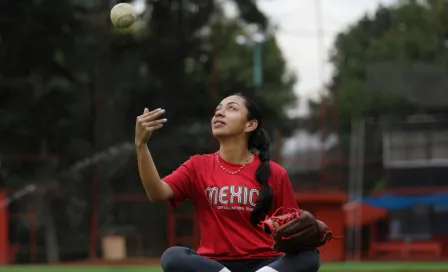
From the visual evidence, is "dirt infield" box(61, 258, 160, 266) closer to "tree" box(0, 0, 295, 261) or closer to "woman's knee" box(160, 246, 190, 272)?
"tree" box(0, 0, 295, 261)

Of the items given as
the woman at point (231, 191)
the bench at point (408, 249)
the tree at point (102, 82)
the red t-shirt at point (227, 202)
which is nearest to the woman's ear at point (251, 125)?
the woman at point (231, 191)

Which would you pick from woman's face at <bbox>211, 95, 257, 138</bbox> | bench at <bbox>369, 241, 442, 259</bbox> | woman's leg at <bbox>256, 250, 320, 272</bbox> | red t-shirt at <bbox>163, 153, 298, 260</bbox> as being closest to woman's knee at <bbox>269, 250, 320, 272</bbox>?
woman's leg at <bbox>256, 250, 320, 272</bbox>

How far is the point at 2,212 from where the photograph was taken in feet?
64.8

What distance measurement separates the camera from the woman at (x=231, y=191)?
4.96 m

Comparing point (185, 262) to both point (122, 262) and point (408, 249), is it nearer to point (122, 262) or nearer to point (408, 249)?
point (122, 262)


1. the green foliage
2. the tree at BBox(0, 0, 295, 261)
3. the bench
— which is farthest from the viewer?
the green foliage

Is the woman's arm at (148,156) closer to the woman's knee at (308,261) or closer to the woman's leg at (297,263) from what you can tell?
the woman's leg at (297,263)

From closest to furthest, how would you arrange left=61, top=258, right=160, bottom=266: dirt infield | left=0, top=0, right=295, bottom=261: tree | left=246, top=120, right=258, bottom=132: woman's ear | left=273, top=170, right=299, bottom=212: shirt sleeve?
left=273, top=170, right=299, bottom=212: shirt sleeve → left=246, top=120, right=258, bottom=132: woman's ear → left=61, top=258, right=160, bottom=266: dirt infield → left=0, top=0, right=295, bottom=261: tree

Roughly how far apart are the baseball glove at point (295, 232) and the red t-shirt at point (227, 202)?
0.24m

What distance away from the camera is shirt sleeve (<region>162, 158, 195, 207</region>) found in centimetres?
504

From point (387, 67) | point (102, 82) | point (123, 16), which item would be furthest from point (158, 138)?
point (123, 16)

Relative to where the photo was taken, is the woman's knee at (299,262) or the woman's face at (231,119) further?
the woman's face at (231,119)

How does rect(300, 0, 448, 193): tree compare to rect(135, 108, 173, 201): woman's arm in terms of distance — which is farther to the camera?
rect(300, 0, 448, 193): tree

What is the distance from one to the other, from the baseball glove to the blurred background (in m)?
15.1
